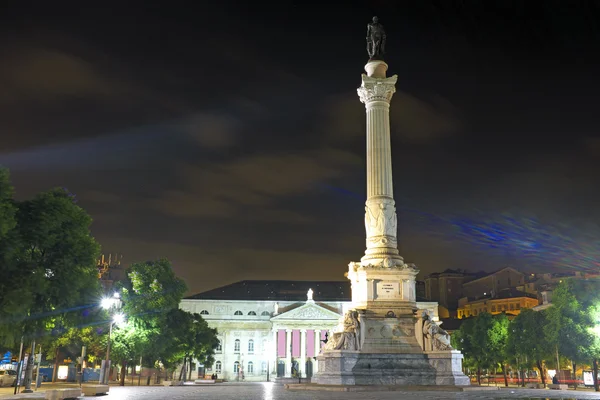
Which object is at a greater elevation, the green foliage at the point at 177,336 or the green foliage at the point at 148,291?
the green foliage at the point at 148,291

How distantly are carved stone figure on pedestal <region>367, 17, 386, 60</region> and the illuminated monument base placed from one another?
330 cm

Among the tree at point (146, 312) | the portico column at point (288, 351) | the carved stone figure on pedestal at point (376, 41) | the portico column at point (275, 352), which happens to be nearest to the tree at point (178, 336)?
the tree at point (146, 312)

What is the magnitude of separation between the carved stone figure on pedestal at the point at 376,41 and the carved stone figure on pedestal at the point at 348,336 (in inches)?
750

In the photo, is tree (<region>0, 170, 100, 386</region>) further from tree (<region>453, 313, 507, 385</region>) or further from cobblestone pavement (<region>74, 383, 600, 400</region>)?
tree (<region>453, 313, 507, 385</region>)

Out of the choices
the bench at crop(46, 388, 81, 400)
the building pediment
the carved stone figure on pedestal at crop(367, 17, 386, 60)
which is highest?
the carved stone figure on pedestal at crop(367, 17, 386, 60)

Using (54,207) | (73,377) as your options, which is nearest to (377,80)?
(54,207)

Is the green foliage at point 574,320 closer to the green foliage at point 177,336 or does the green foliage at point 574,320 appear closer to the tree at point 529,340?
the tree at point 529,340

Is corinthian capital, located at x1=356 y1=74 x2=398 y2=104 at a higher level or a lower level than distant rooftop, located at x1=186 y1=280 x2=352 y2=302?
higher

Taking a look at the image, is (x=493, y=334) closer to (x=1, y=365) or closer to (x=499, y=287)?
(x=1, y=365)

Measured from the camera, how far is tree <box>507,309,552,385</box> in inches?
2712

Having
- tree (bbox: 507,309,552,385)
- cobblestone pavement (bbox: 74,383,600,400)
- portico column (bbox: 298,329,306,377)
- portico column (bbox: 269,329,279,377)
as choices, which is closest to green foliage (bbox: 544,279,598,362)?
tree (bbox: 507,309,552,385)

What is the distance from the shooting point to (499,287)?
165500 mm

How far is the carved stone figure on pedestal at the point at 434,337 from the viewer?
113 feet

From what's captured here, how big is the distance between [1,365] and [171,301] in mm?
30596
